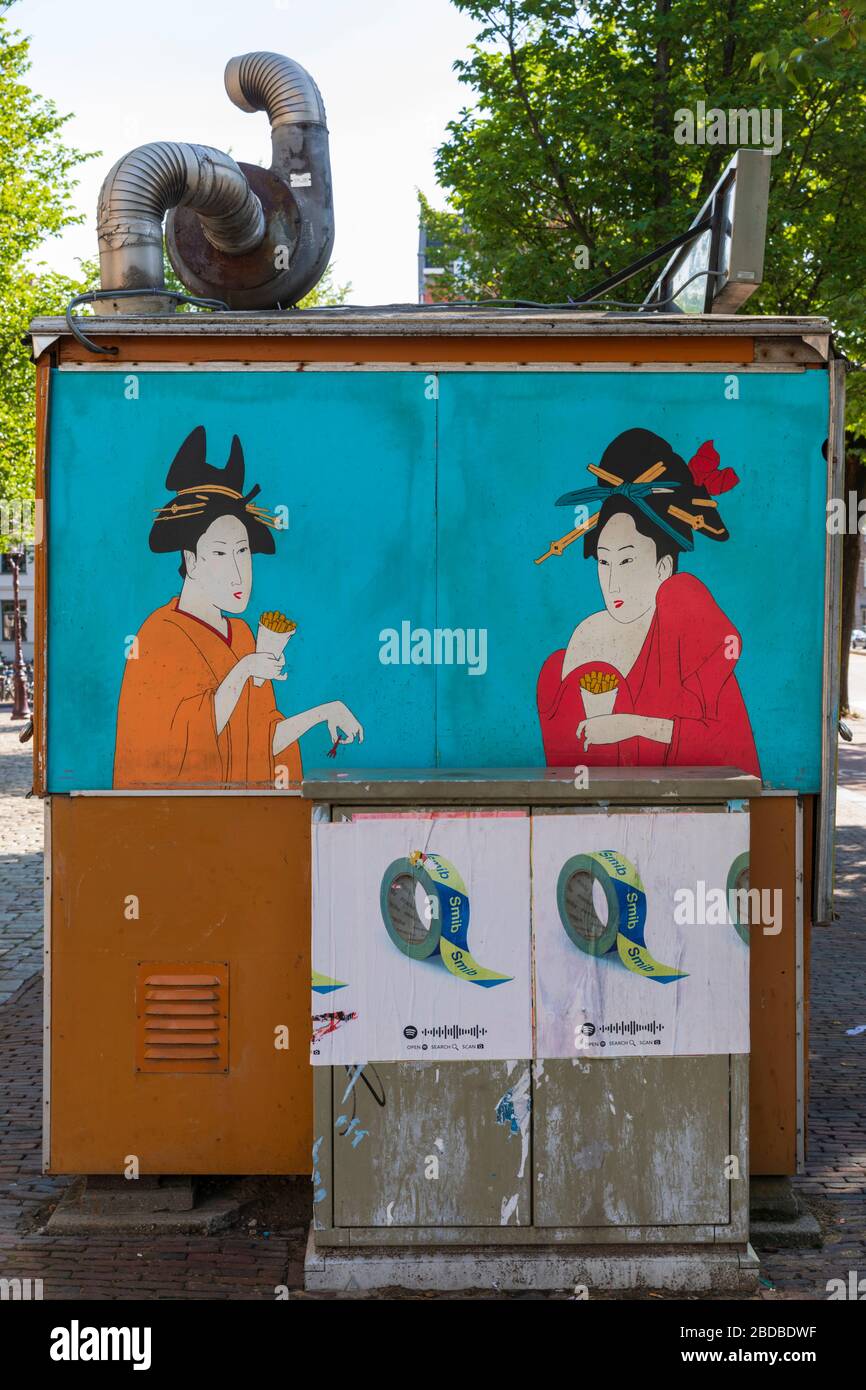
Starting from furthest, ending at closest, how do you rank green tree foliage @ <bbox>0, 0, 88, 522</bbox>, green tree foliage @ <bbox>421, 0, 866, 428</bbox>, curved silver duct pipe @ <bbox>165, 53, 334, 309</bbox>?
green tree foliage @ <bbox>0, 0, 88, 522</bbox>
green tree foliage @ <bbox>421, 0, 866, 428</bbox>
curved silver duct pipe @ <bbox>165, 53, 334, 309</bbox>

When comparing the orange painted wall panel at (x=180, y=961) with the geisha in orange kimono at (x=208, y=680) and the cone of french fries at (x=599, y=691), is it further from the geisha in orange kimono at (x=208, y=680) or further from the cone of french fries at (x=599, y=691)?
the cone of french fries at (x=599, y=691)

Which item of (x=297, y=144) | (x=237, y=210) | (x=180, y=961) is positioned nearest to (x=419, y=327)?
(x=180, y=961)

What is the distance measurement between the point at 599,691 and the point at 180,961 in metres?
1.87

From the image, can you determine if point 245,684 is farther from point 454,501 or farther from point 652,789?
point 652,789

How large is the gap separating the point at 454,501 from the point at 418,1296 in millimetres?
2792

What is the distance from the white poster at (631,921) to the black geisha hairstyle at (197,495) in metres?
1.66

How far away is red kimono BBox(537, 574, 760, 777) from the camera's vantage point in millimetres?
5027

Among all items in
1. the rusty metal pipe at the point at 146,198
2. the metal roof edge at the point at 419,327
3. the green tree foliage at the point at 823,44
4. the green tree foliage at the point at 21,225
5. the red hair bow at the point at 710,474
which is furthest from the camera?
the green tree foliage at the point at 21,225

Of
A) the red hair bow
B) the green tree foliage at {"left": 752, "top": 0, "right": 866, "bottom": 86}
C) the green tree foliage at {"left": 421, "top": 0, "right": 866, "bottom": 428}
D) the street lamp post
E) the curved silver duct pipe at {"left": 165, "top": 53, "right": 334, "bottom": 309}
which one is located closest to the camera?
the red hair bow

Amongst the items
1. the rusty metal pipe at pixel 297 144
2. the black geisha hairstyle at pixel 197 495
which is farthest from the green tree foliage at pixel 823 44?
the black geisha hairstyle at pixel 197 495

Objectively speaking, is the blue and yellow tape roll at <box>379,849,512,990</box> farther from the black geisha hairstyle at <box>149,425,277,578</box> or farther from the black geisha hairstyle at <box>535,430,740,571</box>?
the black geisha hairstyle at <box>149,425,277,578</box>

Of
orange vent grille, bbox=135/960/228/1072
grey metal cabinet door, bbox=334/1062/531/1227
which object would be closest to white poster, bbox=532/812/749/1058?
grey metal cabinet door, bbox=334/1062/531/1227

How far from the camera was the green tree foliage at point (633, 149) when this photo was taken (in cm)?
1477

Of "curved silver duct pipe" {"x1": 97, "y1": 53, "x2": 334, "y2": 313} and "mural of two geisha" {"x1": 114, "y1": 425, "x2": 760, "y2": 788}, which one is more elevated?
"curved silver duct pipe" {"x1": 97, "y1": 53, "x2": 334, "y2": 313}
